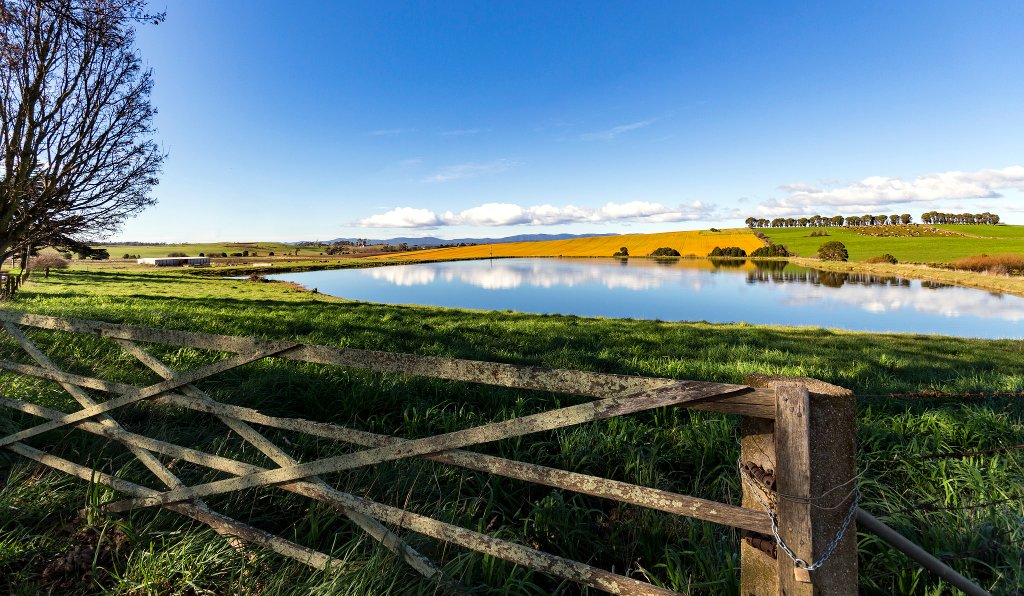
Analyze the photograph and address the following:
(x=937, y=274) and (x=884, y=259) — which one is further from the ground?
(x=884, y=259)

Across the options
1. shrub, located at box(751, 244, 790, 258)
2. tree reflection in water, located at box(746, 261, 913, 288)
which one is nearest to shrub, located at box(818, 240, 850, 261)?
shrub, located at box(751, 244, 790, 258)

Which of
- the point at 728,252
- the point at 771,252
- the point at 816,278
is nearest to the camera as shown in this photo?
the point at 816,278

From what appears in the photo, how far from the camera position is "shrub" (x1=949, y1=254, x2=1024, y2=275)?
180 feet

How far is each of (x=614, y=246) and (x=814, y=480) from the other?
125 metres

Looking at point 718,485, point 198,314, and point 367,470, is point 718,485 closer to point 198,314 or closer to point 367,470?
point 367,470

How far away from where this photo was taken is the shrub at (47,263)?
3861cm

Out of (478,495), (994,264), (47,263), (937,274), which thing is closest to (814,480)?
(478,495)

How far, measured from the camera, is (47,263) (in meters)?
44.1

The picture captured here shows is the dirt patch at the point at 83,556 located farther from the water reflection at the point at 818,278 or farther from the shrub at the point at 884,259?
the shrub at the point at 884,259

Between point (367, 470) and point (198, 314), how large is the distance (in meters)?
10.7

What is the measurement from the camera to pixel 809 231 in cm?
12594

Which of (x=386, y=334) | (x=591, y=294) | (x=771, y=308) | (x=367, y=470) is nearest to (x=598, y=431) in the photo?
(x=367, y=470)

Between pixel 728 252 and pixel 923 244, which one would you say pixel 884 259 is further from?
pixel 728 252

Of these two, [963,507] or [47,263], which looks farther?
[47,263]
